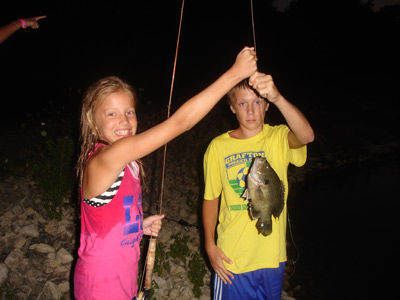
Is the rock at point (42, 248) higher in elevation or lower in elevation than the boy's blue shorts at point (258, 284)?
higher

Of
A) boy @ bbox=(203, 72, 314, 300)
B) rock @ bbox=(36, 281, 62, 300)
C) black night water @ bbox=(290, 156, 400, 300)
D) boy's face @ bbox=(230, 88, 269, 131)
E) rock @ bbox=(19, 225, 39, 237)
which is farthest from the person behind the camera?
black night water @ bbox=(290, 156, 400, 300)

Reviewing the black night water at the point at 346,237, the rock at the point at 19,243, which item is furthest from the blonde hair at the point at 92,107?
the black night water at the point at 346,237

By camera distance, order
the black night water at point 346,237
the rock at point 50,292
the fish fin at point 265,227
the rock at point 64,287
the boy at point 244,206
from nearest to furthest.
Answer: the fish fin at point 265,227 → the boy at point 244,206 → the rock at point 50,292 → the rock at point 64,287 → the black night water at point 346,237

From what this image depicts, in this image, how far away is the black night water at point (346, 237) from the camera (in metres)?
5.66

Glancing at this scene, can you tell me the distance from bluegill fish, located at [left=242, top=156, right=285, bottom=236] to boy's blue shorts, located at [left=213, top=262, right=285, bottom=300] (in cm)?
48

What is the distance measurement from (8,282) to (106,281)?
3.02 metres

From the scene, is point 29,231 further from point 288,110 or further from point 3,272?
point 288,110

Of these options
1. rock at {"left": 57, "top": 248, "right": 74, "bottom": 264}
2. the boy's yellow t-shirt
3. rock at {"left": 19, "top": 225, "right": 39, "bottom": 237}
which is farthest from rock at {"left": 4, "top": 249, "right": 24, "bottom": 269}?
the boy's yellow t-shirt

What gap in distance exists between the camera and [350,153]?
16047mm

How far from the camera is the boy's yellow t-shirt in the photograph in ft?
8.34

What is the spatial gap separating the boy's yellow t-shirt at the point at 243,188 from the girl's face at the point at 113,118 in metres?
0.99

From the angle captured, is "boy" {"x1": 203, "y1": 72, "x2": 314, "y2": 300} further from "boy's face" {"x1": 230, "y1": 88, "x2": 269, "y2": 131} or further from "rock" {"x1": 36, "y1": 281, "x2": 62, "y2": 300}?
"rock" {"x1": 36, "y1": 281, "x2": 62, "y2": 300}

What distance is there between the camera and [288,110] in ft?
7.37

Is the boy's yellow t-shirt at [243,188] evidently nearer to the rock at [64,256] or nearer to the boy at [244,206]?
the boy at [244,206]
